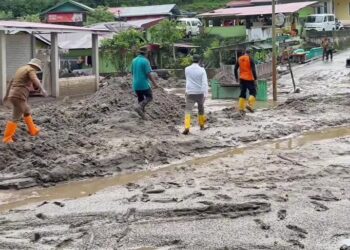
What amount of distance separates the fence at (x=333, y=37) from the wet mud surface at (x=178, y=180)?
2711 cm

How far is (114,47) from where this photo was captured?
32562 mm

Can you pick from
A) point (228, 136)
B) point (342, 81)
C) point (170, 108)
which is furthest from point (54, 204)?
point (342, 81)

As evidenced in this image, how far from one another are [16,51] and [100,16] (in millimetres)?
29525

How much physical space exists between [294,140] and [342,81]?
13.5 metres

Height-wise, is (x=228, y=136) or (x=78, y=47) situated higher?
(x=78, y=47)

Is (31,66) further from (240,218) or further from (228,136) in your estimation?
(240,218)

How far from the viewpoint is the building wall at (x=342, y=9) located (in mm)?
59250

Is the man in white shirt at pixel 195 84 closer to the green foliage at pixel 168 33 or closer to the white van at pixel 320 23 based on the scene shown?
the green foliage at pixel 168 33

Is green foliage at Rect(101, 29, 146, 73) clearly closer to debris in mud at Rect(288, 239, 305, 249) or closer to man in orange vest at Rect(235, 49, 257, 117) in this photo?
man in orange vest at Rect(235, 49, 257, 117)

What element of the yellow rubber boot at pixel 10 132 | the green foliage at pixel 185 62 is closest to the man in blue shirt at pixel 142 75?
the yellow rubber boot at pixel 10 132

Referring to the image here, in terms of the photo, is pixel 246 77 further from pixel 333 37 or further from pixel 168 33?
pixel 333 37

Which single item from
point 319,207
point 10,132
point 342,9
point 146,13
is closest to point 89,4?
point 146,13

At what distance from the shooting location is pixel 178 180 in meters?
8.86

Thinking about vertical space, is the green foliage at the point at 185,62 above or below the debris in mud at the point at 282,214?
above
